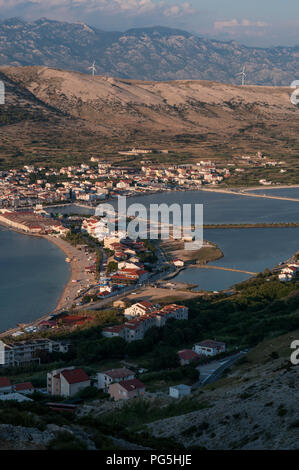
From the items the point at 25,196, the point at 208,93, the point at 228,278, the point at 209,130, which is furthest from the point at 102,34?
the point at 228,278

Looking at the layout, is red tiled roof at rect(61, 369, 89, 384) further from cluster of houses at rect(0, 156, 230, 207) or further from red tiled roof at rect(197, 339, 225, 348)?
cluster of houses at rect(0, 156, 230, 207)

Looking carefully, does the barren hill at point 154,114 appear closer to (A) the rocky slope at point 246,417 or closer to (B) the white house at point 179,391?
(B) the white house at point 179,391

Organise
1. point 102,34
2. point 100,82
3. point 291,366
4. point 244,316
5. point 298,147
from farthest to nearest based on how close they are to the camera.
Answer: point 102,34 → point 100,82 → point 298,147 → point 244,316 → point 291,366

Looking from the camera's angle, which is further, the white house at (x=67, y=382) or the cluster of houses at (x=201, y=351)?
the cluster of houses at (x=201, y=351)

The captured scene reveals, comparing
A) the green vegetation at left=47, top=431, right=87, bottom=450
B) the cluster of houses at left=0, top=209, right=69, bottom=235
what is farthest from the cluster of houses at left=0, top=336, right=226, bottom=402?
the cluster of houses at left=0, top=209, right=69, bottom=235

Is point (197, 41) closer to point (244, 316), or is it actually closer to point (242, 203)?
point (242, 203)

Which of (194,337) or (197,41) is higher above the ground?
(197,41)

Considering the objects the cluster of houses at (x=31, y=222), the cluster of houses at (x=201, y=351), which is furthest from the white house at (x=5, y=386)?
the cluster of houses at (x=31, y=222)
